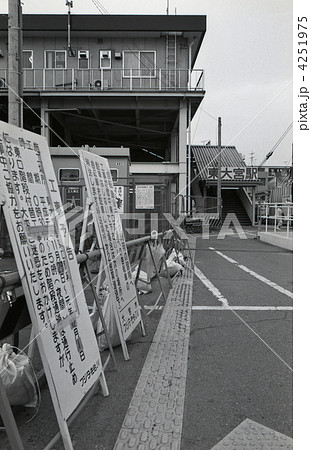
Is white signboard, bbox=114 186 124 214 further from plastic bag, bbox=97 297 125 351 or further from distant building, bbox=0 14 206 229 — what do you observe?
distant building, bbox=0 14 206 229

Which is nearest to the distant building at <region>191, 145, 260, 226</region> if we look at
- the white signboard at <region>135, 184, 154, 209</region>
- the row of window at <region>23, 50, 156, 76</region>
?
the row of window at <region>23, 50, 156, 76</region>

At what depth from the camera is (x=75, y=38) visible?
18.2 metres

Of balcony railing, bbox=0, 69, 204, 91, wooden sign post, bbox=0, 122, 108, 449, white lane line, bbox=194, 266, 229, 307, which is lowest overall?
white lane line, bbox=194, 266, 229, 307

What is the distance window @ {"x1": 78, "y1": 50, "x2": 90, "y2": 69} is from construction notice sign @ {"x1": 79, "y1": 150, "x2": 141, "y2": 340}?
1642 cm

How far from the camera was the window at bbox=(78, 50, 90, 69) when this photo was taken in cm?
1881

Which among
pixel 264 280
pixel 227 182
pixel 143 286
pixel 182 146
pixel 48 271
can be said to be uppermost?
pixel 182 146

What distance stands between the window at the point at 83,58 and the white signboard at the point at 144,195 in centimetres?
1112

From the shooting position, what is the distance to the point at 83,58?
19000 millimetres

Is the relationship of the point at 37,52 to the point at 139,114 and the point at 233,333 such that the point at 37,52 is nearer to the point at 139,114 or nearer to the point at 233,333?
the point at 139,114

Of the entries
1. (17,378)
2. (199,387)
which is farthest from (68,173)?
(17,378)

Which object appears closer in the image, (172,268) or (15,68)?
(15,68)

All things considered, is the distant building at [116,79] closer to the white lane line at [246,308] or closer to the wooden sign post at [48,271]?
the white lane line at [246,308]

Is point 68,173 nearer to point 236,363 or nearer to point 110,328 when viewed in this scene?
point 110,328

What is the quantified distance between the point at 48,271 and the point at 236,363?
6.65 ft
